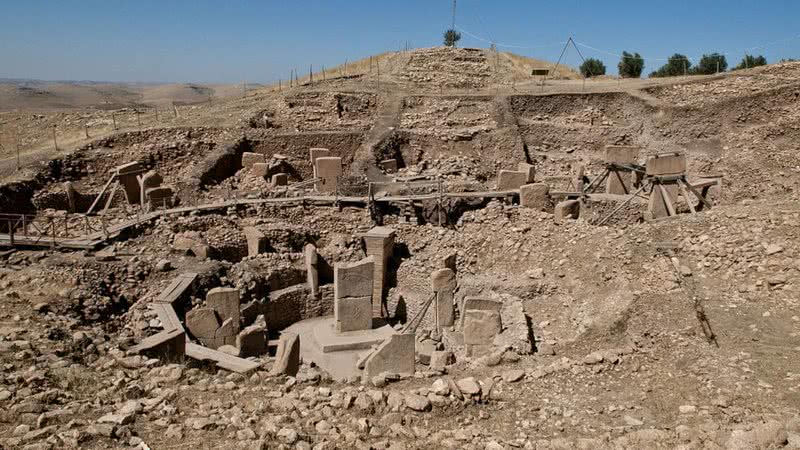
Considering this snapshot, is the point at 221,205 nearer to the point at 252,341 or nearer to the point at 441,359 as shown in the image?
the point at 252,341

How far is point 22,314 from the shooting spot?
32.2 ft

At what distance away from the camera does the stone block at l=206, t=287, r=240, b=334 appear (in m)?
12.1

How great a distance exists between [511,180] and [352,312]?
7.58 metres

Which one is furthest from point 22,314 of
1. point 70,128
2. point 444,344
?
point 70,128

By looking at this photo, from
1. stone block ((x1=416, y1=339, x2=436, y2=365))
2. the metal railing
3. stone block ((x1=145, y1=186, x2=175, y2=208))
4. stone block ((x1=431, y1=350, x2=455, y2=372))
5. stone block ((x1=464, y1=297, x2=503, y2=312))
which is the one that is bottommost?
stone block ((x1=416, y1=339, x2=436, y2=365))

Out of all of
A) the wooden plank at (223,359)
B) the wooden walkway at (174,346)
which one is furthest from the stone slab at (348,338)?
the wooden plank at (223,359)

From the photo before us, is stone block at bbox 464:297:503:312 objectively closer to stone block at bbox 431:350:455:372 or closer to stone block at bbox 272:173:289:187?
stone block at bbox 431:350:455:372

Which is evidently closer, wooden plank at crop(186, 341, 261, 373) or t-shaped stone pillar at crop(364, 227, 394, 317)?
wooden plank at crop(186, 341, 261, 373)

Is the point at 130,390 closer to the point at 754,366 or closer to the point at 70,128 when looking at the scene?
the point at 754,366

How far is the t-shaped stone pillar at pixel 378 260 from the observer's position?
14.9 metres

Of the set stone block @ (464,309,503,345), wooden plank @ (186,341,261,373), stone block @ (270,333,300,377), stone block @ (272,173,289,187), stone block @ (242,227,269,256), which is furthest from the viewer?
stone block @ (272,173,289,187)

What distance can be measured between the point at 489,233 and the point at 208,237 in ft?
25.0

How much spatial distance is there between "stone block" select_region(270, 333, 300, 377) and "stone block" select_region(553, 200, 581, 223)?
808 cm

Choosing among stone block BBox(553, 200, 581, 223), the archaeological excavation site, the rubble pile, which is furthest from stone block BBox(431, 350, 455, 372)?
the rubble pile
